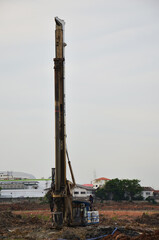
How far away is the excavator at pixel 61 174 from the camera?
25.0 metres

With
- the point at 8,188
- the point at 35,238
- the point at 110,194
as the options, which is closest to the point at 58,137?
the point at 35,238

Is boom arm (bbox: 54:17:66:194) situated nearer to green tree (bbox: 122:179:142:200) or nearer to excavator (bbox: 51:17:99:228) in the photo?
excavator (bbox: 51:17:99:228)

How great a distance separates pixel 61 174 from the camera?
25516 millimetres

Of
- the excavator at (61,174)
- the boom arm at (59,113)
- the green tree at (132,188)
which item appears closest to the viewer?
the excavator at (61,174)

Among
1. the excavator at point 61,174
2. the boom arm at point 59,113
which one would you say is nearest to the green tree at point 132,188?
the excavator at point 61,174

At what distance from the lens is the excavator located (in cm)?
2505

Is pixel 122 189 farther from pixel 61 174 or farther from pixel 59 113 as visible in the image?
pixel 59 113

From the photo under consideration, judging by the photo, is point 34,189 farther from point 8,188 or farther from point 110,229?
point 110,229

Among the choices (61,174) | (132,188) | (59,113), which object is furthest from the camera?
(132,188)

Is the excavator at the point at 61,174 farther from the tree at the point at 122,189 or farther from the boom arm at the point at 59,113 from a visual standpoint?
the tree at the point at 122,189

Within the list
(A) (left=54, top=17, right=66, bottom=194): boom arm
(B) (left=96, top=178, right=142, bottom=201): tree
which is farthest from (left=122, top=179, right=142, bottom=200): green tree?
(A) (left=54, top=17, right=66, bottom=194): boom arm

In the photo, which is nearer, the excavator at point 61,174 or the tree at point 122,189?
the excavator at point 61,174

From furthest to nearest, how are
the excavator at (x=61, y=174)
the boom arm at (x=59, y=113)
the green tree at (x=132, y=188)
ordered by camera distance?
the green tree at (x=132, y=188) → the boom arm at (x=59, y=113) → the excavator at (x=61, y=174)

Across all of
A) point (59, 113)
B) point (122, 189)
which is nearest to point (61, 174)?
point (59, 113)
